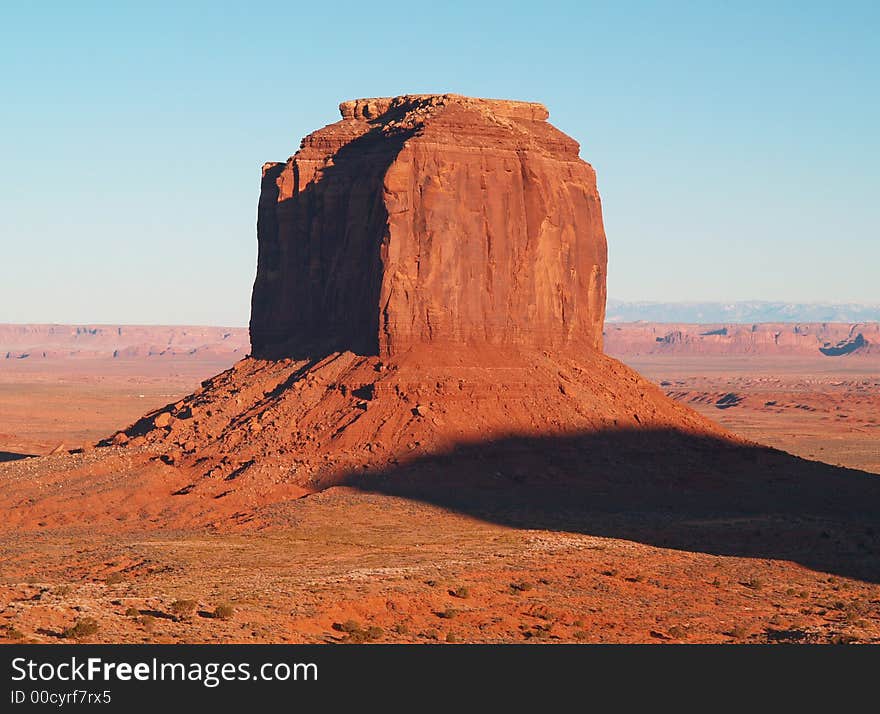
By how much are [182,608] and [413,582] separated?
28.1ft

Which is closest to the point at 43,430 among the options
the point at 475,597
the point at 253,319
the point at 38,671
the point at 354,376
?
the point at 253,319

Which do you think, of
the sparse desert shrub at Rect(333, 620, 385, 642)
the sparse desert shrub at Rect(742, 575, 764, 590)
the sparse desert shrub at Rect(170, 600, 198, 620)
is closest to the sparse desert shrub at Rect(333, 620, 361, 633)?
the sparse desert shrub at Rect(333, 620, 385, 642)

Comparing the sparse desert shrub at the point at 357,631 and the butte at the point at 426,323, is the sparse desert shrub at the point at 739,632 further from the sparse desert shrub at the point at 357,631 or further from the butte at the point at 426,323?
the butte at the point at 426,323

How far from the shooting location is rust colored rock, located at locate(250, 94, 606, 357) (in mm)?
65438

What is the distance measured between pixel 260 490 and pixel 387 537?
30.6 ft

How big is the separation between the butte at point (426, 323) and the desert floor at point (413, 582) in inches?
190

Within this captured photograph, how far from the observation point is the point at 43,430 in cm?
13188

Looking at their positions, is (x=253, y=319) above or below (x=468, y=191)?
below

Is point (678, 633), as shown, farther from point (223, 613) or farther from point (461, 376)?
point (461, 376)

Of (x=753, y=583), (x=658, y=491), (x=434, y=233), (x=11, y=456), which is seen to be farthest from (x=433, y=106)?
(x=11, y=456)

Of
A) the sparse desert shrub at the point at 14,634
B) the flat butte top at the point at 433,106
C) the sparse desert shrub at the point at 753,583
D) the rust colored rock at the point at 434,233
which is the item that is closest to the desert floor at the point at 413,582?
the sparse desert shrub at the point at 14,634

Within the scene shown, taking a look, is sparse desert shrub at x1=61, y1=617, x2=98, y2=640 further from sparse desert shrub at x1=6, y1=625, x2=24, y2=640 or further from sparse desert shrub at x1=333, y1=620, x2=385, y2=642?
sparse desert shrub at x1=333, y1=620, x2=385, y2=642

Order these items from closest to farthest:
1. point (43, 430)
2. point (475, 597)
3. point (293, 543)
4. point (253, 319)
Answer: point (475, 597) < point (293, 543) < point (253, 319) < point (43, 430)

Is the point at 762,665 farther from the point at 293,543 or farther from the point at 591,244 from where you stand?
the point at 591,244
